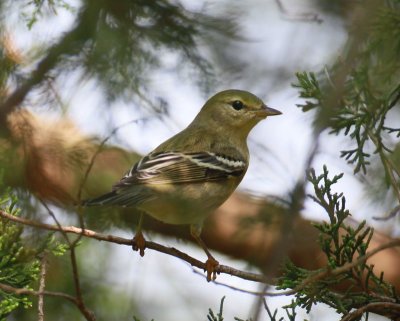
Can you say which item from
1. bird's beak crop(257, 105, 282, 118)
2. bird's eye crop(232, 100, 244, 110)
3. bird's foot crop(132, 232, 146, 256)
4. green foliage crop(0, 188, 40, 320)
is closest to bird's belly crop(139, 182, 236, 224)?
bird's foot crop(132, 232, 146, 256)

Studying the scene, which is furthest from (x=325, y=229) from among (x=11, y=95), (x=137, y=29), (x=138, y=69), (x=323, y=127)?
(x=11, y=95)

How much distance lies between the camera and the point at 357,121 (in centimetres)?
334

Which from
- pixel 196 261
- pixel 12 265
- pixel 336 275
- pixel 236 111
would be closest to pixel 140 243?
pixel 196 261

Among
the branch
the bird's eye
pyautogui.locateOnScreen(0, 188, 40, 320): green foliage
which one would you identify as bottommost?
pyautogui.locateOnScreen(0, 188, 40, 320): green foliage

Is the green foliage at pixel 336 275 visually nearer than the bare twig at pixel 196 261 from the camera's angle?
No

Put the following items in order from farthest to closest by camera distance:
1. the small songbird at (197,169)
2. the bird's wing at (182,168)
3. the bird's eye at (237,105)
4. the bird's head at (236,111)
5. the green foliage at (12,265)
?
1. the bird's eye at (237,105)
2. the bird's head at (236,111)
3. the bird's wing at (182,168)
4. the small songbird at (197,169)
5. the green foliage at (12,265)

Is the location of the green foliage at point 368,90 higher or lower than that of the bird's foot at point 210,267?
higher

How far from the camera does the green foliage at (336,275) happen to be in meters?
2.87

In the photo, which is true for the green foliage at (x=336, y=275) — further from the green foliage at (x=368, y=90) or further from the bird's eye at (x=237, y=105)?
the bird's eye at (x=237, y=105)

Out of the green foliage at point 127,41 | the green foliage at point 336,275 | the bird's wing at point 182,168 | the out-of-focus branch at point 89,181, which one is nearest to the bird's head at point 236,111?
the bird's wing at point 182,168

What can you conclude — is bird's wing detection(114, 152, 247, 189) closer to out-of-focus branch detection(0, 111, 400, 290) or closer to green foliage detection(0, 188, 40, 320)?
out-of-focus branch detection(0, 111, 400, 290)

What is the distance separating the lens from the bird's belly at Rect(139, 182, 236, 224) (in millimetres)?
4020

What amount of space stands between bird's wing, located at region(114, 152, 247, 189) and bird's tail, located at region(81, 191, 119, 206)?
1.06 feet

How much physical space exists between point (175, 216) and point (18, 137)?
1.09 m
